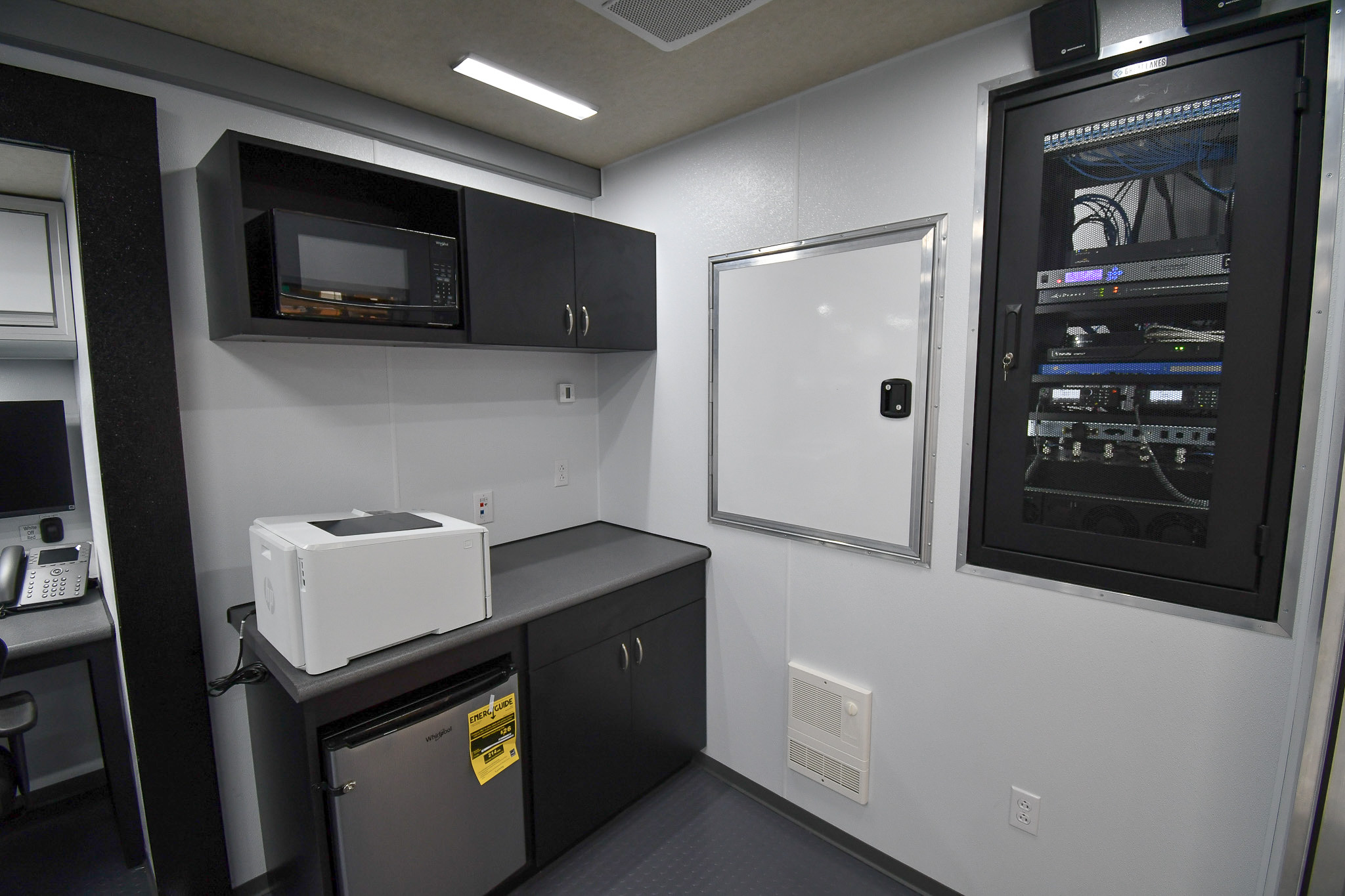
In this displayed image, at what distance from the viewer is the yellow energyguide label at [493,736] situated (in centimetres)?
164

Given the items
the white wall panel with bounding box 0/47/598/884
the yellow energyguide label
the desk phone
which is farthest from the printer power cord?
the desk phone

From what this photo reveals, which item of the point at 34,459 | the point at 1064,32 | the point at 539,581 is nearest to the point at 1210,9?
the point at 1064,32

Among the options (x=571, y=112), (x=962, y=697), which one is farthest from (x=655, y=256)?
(x=962, y=697)

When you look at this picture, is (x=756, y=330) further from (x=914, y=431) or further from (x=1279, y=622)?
(x=1279, y=622)

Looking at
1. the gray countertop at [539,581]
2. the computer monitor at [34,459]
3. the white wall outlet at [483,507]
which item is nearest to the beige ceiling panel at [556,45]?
the computer monitor at [34,459]

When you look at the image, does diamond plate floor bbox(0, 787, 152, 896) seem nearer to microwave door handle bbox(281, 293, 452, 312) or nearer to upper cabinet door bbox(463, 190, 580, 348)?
microwave door handle bbox(281, 293, 452, 312)

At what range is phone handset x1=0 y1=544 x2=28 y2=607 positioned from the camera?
1.76 metres

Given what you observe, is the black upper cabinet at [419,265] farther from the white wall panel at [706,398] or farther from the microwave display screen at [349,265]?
the white wall panel at [706,398]

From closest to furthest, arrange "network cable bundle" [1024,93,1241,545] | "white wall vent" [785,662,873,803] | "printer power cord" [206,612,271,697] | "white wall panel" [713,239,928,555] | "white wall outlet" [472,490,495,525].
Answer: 1. "network cable bundle" [1024,93,1241,545]
2. "printer power cord" [206,612,271,697]
3. "white wall panel" [713,239,928,555]
4. "white wall vent" [785,662,873,803]
5. "white wall outlet" [472,490,495,525]

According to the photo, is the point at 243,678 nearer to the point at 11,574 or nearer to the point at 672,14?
the point at 11,574

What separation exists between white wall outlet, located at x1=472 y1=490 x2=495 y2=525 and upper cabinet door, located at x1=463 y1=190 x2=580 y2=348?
0.71m

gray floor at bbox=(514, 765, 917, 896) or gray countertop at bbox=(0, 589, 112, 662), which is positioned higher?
gray countertop at bbox=(0, 589, 112, 662)

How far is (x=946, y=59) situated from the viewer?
166 centimetres

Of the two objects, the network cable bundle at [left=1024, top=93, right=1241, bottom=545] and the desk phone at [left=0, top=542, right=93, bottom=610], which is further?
the desk phone at [left=0, top=542, right=93, bottom=610]
